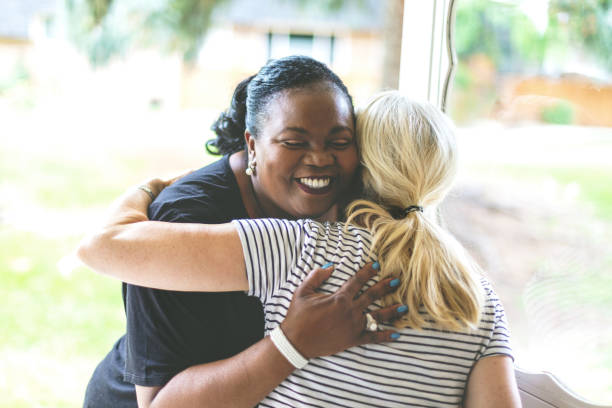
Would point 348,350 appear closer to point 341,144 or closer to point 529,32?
point 341,144

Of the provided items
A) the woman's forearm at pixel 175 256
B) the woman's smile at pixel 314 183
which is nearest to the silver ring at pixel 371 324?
the woman's forearm at pixel 175 256

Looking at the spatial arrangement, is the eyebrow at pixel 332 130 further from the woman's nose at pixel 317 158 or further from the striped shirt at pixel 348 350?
the striped shirt at pixel 348 350

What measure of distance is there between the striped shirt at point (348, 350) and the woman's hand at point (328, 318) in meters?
0.02

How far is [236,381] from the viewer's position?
1004 millimetres

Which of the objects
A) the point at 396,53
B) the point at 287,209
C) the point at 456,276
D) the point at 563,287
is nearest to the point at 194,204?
the point at 287,209

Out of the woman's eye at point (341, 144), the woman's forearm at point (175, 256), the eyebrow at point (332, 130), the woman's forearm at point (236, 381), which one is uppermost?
the eyebrow at point (332, 130)

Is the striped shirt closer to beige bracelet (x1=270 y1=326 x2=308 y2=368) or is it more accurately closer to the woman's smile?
beige bracelet (x1=270 y1=326 x2=308 y2=368)

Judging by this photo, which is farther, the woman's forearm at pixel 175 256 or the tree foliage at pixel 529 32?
the tree foliage at pixel 529 32

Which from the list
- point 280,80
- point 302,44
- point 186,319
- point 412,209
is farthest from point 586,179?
point 302,44

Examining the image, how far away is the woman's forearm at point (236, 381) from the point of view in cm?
100

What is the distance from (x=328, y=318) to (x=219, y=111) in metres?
3.02

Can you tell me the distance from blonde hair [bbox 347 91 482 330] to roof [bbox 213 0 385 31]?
82.7 inches

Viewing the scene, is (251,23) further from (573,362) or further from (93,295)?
(573,362)

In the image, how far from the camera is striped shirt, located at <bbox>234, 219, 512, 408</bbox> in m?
0.98
